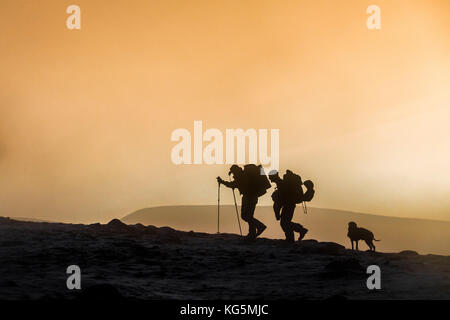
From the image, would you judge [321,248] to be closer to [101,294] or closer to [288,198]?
[288,198]

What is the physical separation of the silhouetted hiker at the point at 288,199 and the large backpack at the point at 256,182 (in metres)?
0.36

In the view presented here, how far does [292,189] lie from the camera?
73.7 feet

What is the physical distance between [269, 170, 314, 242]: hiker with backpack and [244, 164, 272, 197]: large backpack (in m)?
0.36

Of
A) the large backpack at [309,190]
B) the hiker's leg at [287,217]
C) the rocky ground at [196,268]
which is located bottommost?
the rocky ground at [196,268]

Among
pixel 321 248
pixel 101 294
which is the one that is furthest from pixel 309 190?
pixel 101 294

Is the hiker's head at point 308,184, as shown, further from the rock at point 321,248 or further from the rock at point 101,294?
the rock at point 101,294

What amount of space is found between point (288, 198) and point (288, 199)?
0.10 ft

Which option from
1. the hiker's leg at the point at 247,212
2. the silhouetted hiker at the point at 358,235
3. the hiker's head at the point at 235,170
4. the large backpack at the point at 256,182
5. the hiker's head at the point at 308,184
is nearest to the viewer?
the hiker's leg at the point at 247,212

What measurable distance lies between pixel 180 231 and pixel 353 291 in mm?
12793

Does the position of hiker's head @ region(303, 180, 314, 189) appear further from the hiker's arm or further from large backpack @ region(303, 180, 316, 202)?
the hiker's arm

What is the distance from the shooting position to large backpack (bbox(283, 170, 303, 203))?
22.4m

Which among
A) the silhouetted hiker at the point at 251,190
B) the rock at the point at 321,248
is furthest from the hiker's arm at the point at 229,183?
the rock at the point at 321,248

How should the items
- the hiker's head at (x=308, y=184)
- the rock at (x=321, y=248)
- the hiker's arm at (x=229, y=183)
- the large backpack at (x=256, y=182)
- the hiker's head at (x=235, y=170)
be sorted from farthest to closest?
the hiker's arm at (x=229, y=183) → the hiker's head at (x=235, y=170) → the hiker's head at (x=308, y=184) → the large backpack at (x=256, y=182) → the rock at (x=321, y=248)

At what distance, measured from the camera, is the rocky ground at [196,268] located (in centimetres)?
1379
